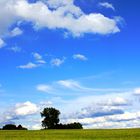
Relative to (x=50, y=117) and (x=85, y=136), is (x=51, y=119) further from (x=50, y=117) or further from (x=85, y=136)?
(x=85, y=136)

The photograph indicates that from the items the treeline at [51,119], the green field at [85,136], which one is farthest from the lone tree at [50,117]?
the green field at [85,136]

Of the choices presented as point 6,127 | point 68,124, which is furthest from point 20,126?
point 68,124

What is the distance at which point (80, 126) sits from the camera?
538 feet

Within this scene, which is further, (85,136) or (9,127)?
(9,127)

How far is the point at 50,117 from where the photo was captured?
6363 inches

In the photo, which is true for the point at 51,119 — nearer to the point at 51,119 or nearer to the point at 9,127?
the point at 51,119

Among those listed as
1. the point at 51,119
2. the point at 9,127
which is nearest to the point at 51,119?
the point at 51,119

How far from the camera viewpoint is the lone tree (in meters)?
161

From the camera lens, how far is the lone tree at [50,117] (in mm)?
161450

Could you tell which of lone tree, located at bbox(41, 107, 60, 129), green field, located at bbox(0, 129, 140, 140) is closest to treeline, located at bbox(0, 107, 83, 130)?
lone tree, located at bbox(41, 107, 60, 129)

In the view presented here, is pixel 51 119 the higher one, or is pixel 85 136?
pixel 51 119

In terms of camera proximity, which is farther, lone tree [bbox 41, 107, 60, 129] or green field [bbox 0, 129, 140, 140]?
lone tree [bbox 41, 107, 60, 129]

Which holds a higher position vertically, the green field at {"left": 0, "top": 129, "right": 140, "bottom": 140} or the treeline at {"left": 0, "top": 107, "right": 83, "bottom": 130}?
the treeline at {"left": 0, "top": 107, "right": 83, "bottom": 130}

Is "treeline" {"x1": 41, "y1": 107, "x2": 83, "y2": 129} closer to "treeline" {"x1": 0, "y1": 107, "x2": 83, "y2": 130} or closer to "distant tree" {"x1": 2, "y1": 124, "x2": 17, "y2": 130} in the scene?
"treeline" {"x1": 0, "y1": 107, "x2": 83, "y2": 130}
